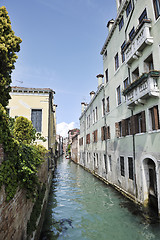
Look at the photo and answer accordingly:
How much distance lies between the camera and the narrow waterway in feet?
20.6

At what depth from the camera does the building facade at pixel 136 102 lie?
7637mm

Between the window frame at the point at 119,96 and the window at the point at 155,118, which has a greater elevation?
the window frame at the point at 119,96

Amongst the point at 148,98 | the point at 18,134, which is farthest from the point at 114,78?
the point at 18,134

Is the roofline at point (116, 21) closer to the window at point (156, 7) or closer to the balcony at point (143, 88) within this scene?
the window at point (156, 7)

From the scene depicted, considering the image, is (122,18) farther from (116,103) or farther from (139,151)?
(139,151)

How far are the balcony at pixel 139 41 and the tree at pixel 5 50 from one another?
5851mm

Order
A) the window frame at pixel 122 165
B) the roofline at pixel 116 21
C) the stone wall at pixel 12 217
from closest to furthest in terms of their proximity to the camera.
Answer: the stone wall at pixel 12 217
the roofline at pixel 116 21
the window frame at pixel 122 165

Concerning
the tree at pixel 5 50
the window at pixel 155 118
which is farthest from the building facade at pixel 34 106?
the tree at pixel 5 50

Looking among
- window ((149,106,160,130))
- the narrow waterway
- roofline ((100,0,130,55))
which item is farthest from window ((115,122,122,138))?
roofline ((100,0,130,55))

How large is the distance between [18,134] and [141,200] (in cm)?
777

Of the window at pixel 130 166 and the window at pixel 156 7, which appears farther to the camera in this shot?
the window at pixel 130 166

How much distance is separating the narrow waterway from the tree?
5496mm

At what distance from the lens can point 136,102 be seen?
8695 mm

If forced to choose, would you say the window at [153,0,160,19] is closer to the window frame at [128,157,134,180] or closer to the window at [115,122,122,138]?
the window at [115,122,122,138]
